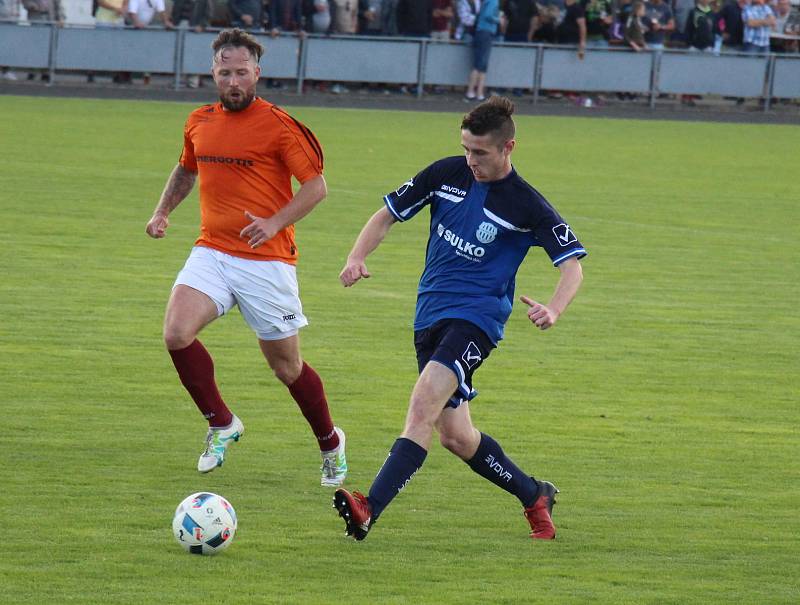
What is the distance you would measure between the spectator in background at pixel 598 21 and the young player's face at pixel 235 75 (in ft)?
81.7

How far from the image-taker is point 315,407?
7500mm

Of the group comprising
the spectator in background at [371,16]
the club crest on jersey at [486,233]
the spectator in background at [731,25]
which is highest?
the spectator in background at [731,25]

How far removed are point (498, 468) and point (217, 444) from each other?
1570 mm

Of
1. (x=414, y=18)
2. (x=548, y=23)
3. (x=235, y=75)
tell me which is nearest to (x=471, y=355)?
(x=235, y=75)

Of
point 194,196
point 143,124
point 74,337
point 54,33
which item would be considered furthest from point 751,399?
point 54,33

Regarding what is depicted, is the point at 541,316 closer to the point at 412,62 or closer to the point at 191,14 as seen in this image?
the point at 191,14

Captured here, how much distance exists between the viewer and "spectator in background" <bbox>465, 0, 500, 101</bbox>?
29734 millimetres

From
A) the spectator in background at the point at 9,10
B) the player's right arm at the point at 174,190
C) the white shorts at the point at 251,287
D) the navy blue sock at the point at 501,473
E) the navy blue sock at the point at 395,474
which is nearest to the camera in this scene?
the navy blue sock at the point at 395,474

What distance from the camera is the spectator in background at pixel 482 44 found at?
29734 millimetres

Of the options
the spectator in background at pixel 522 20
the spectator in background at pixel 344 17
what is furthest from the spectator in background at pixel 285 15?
the spectator in background at pixel 522 20

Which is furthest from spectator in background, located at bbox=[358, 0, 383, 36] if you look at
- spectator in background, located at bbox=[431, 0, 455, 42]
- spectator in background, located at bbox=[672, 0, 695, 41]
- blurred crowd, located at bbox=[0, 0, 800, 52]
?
spectator in background, located at bbox=[672, 0, 695, 41]

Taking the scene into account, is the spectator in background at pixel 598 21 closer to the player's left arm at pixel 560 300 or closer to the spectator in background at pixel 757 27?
the spectator in background at pixel 757 27

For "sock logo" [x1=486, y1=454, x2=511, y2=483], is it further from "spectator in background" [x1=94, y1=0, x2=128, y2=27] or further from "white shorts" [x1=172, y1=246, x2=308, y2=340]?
"spectator in background" [x1=94, y1=0, x2=128, y2=27]

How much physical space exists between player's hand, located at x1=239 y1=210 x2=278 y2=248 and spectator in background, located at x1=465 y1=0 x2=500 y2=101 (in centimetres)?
2288
